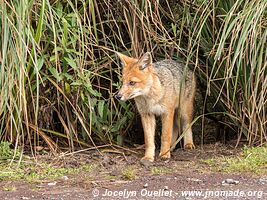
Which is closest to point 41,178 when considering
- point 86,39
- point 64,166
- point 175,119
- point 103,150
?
point 64,166

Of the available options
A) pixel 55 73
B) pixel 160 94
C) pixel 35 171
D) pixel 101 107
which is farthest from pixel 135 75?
pixel 35 171

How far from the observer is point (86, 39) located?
6.76 metres

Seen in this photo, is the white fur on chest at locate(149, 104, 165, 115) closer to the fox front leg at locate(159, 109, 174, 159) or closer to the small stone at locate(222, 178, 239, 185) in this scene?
the fox front leg at locate(159, 109, 174, 159)

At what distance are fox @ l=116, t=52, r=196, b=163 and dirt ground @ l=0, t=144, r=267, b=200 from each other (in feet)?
1.17

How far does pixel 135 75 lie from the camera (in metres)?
6.86

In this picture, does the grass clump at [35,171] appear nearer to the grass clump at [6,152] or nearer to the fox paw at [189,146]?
the grass clump at [6,152]

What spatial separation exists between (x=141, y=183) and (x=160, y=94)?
5.02 ft

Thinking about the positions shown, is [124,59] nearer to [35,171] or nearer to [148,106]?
[148,106]

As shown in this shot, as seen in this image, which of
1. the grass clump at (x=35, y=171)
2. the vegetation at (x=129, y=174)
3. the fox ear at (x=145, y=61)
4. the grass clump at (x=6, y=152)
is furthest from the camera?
the fox ear at (x=145, y=61)

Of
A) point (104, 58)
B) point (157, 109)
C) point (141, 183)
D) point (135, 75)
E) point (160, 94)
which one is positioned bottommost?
point (141, 183)

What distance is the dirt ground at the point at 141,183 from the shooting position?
5.38m

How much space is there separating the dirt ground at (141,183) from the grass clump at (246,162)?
104mm

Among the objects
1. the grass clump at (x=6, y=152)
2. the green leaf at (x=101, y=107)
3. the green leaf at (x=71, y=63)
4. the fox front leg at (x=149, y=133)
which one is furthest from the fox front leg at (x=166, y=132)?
the grass clump at (x=6, y=152)

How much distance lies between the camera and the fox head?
680 centimetres
